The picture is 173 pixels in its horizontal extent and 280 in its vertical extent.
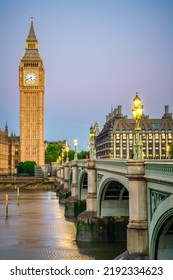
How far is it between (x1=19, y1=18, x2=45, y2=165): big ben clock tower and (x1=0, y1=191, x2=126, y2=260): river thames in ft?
306

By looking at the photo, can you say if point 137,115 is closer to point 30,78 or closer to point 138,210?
point 138,210

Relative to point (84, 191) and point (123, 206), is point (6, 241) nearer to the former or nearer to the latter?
point (123, 206)

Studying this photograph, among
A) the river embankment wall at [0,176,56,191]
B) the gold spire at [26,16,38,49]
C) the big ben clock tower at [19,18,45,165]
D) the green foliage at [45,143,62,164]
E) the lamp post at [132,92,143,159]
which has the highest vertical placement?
the gold spire at [26,16,38,49]

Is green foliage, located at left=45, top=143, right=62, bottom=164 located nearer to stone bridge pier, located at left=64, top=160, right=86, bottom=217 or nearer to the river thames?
the river thames

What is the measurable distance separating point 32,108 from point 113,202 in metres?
117

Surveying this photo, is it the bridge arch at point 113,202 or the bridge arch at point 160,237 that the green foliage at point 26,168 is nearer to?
the bridge arch at point 113,202

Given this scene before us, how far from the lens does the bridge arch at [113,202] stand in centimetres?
2958

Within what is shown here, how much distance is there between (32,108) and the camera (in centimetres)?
14462

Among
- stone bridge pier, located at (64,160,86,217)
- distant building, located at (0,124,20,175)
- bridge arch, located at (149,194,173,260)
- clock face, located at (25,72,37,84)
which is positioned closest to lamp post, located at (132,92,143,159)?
bridge arch, located at (149,194,173,260)

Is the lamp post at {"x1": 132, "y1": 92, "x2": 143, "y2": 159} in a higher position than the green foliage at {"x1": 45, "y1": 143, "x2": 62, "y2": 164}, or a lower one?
lower

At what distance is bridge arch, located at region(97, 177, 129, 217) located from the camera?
97.1 ft

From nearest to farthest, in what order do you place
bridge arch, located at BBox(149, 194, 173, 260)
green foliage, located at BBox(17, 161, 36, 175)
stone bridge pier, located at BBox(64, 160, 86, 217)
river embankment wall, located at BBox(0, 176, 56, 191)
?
bridge arch, located at BBox(149, 194, 173, 260) < stone bridge pier, located at BBox(64, 160, 86, 217) < river embankment wall, located at BBox(0, 176, 56, 191) < green foliage, located at BBox(17, 161, 36, 175)

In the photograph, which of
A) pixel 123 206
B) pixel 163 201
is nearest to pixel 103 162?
pixel 123 206

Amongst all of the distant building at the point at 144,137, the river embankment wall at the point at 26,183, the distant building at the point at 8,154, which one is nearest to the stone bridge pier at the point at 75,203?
the river embankment wall at the point at 26,183
